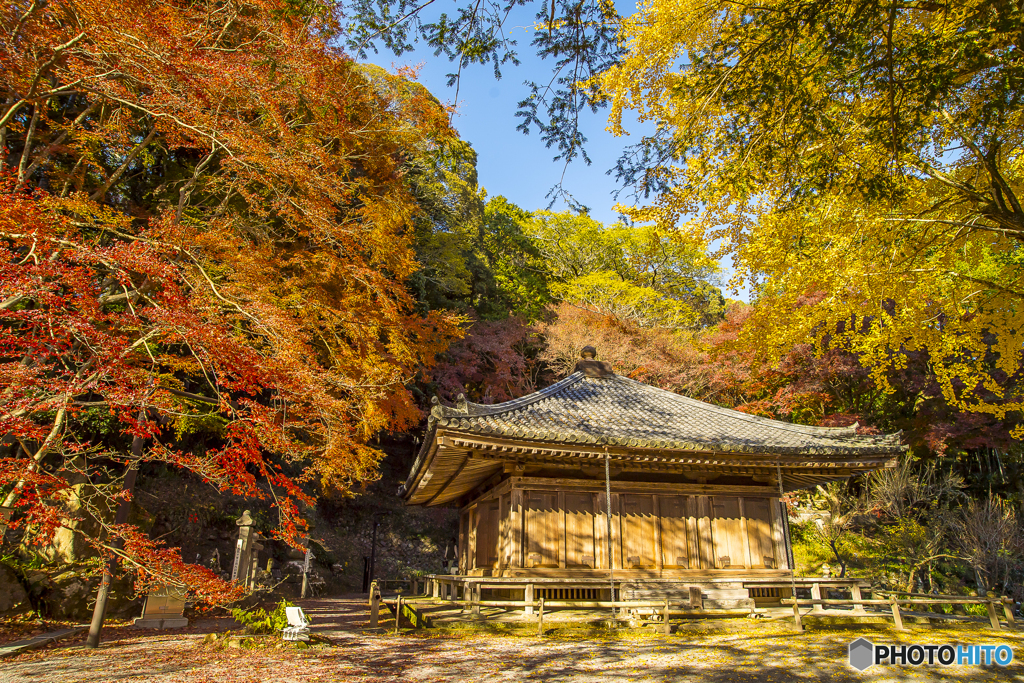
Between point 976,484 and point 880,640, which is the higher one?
point 976,484

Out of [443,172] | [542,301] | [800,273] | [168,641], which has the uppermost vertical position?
[443,172]

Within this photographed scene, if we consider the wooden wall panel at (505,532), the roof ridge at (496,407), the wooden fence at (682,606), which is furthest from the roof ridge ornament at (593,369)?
the wooden fence at (682,606)

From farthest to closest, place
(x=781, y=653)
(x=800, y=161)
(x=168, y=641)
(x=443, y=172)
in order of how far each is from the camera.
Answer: (x=443, y=172), (x=168, y=641), (x=781, y=653), (x=800, y=161)

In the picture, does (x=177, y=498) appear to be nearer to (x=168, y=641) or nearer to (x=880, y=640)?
(x=168, y=641)

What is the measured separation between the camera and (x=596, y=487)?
10.8 metres

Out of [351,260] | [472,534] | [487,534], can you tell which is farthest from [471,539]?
[351,260]

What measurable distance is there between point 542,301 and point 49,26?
24.2m

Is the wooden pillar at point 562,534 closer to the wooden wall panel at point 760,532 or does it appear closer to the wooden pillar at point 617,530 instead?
the wooden pillar at point 617,530

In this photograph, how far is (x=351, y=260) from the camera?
14.2m

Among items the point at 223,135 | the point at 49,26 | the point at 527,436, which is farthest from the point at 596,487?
the point at 49,26

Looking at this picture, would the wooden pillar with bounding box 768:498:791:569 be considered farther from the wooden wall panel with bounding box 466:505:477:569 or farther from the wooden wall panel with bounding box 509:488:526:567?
the wooden wall panel with bounding box 466:505:477:569

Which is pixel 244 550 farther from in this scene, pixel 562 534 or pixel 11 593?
pixel 562 534

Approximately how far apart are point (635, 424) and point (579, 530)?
2641mm

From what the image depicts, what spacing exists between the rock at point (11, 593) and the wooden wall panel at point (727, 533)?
44.6 ft
